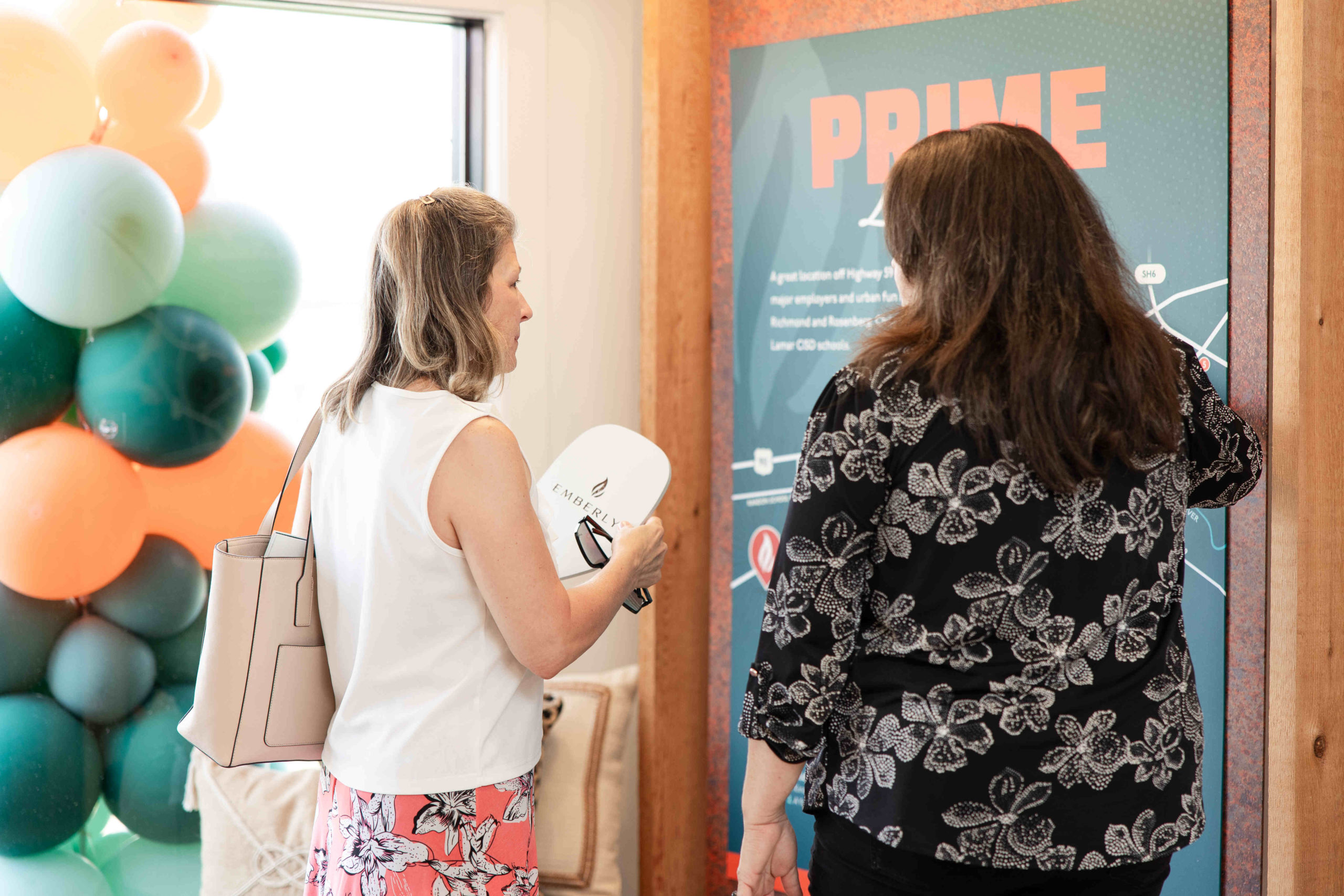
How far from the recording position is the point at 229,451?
2.23 metres

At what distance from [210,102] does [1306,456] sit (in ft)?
7.29

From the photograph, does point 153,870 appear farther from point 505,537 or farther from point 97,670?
point 505,537

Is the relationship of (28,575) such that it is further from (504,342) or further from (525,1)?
(525,1)

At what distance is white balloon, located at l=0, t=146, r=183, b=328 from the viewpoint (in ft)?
6.56

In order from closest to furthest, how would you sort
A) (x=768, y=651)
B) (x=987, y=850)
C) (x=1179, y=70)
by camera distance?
(x=987, y=850) < (x=768, y=651) < (x=1179, y=70)

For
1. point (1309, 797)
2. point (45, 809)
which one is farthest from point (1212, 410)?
point (45, 809)

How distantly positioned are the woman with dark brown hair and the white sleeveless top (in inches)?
15.3

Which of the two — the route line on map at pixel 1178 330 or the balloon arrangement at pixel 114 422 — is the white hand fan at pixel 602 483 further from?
the route line on map at pixel 1178 330

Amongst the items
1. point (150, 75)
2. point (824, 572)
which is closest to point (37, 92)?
point (150, 75)

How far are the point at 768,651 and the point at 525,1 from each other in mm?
1935

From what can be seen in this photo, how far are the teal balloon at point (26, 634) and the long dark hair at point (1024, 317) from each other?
174cm

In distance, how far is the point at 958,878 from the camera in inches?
46.0

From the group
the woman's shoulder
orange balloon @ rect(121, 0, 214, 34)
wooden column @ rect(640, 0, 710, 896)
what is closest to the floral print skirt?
the woman's shoulder

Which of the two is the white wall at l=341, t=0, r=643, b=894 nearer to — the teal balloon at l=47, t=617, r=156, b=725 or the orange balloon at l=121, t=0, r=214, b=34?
the orange balloon at l=121, t=0, r=214, b=34
